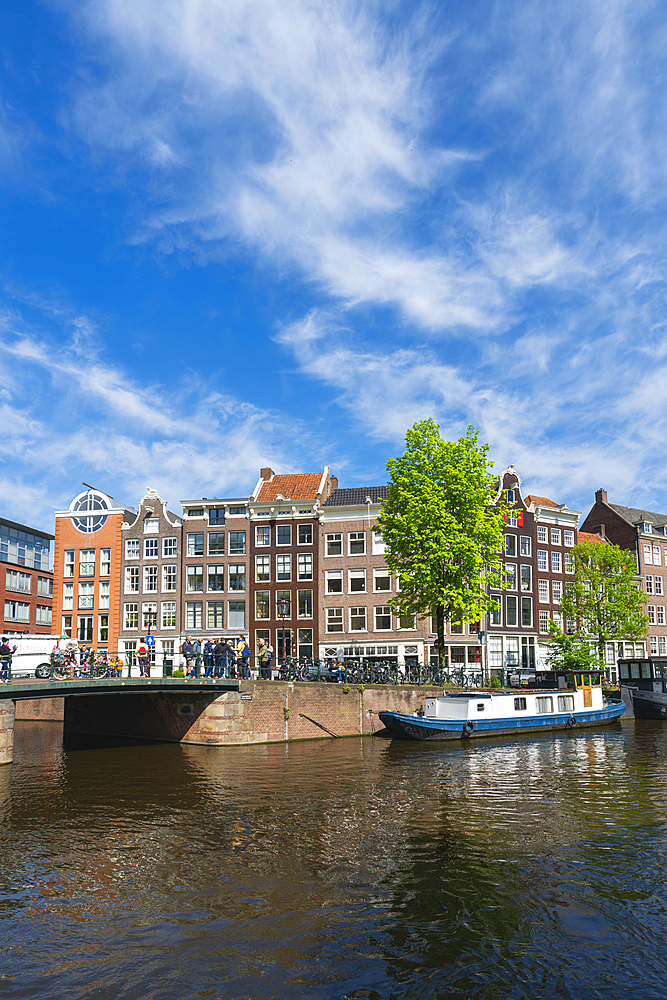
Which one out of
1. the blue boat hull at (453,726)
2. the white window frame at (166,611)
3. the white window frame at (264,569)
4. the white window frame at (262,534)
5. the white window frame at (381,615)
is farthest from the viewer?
the white window frame at (166,611)

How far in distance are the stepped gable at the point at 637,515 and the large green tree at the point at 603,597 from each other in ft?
49.0

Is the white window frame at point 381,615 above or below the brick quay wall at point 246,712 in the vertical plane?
above

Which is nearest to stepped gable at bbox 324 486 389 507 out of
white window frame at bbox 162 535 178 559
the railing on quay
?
white window frame at bbox 162 535 178 559

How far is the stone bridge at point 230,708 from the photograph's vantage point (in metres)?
36.1

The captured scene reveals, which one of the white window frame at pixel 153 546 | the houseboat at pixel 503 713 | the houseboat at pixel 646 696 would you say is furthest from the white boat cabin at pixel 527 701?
the white window frame at pixel 153 546

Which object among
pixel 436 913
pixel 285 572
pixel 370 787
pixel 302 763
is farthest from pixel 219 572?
pixel 436 913

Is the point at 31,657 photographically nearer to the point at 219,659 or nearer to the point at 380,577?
the point at 219,659

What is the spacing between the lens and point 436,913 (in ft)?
41.5

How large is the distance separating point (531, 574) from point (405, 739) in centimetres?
3142

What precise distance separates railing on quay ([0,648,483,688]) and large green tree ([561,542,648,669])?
17500 millimetres

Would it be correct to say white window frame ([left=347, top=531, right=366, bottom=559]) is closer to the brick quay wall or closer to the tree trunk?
the tree trunk

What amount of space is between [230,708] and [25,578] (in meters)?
44.2

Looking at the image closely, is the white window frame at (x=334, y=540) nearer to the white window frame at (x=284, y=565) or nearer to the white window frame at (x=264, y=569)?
the white window frame at (x=284, y=565)

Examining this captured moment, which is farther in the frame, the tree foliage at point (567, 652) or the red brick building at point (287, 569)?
the red brick building at point (287, 569)
